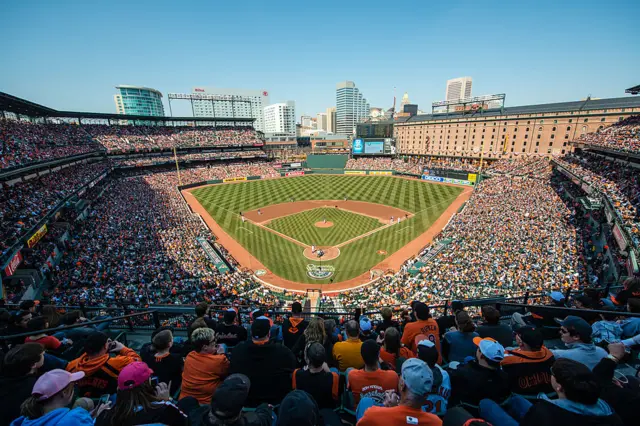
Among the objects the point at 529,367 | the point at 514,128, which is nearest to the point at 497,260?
the point at 529,367

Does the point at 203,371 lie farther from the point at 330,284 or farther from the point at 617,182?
the point at 617,182

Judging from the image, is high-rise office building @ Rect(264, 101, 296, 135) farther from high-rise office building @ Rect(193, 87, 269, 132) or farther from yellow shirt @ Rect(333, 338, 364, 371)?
yellow shirt @ Rect(333, 338, 364, 371)

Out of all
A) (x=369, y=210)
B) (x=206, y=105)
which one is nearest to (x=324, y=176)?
(x=369, y=210)

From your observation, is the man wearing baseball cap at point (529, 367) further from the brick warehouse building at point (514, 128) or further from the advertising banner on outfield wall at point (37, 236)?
the brick warehouse building at point (514, 128)

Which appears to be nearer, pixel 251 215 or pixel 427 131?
pixel 251 215

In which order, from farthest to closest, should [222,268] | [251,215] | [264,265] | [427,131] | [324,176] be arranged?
1. [427,131]
2. [324,176]
3. [251,215]
4. [264,265]
5. [222,268]

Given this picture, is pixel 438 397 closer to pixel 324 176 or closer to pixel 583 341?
pixel 583 341
